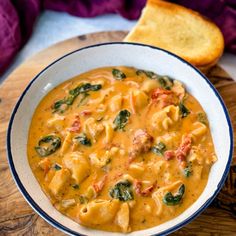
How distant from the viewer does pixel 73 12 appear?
5906 millimetres

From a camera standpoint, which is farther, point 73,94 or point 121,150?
point 73,94

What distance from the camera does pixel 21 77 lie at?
4.96m

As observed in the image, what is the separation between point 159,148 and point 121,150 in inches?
13.1

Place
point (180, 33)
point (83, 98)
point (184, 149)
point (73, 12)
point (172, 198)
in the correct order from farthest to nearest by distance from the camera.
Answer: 1. point (73, 12)
2. point (180, 33)
3. point (83, 98)
4. point (184, 149)
5. point (172, 198)

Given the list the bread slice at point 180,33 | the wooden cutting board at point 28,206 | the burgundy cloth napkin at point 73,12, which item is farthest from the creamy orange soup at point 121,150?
the burgundy cloth napkin at point 73,12

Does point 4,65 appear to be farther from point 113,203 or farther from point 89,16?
point 113,203

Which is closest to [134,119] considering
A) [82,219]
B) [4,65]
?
[82,219]

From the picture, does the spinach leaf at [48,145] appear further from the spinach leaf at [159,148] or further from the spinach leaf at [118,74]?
the spinach leaf at [118,74]

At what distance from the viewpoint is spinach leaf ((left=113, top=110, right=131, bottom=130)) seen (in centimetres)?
405

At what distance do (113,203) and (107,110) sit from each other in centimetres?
101

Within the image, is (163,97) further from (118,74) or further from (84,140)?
(84,140)

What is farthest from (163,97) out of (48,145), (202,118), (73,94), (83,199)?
(83,199)

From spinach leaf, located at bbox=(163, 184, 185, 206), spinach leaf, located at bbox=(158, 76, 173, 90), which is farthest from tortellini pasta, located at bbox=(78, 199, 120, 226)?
spinach leaf, located at bbox=(158, 76, 173, 90)

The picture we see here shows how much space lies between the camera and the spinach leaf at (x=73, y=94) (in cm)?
431
